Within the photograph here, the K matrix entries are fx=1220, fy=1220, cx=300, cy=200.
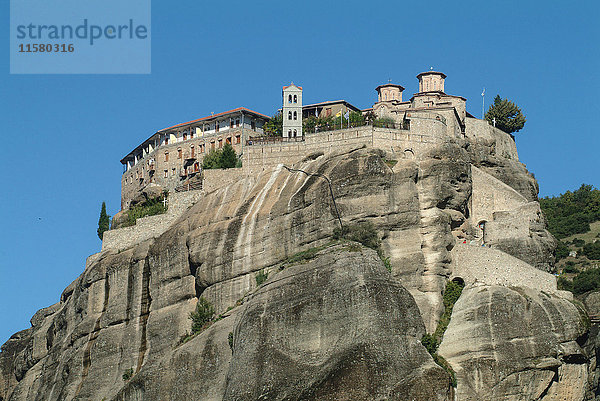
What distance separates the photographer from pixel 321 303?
65.6 metres

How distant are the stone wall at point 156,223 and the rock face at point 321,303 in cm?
121

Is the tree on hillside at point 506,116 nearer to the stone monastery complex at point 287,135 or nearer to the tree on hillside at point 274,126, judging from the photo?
the stone monastery complex at point 287,135

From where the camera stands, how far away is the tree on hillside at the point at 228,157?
8725cm

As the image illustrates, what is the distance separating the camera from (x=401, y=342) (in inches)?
2493

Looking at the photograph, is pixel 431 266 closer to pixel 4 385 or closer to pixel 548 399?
pixel 548 399

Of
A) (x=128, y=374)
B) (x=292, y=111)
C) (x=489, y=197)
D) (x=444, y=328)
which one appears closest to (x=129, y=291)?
(x=128, y=374)

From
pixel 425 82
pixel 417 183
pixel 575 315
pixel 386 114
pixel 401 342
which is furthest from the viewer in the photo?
pixel 425 82

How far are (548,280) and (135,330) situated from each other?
87.1 feet

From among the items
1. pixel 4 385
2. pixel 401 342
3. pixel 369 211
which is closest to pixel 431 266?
pixel 369 211

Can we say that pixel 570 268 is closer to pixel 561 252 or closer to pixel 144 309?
pixel 561 252

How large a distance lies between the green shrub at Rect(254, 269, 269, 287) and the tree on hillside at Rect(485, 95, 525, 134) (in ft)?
107

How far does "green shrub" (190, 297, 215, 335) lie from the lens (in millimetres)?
74688

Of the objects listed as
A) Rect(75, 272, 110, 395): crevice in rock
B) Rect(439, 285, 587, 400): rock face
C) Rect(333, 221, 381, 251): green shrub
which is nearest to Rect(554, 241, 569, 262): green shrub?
Rect(439, 285, 587, 400): rock face

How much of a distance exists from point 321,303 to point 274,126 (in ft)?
89.6
